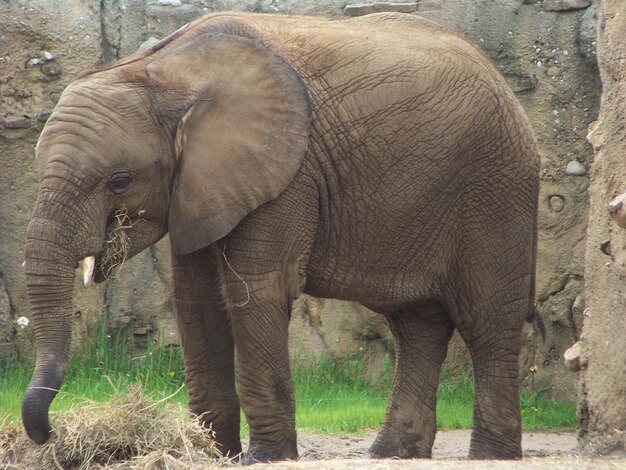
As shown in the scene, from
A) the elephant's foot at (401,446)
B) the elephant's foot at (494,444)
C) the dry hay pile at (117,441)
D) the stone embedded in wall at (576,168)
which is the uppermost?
the stone embedded in wall at (576,168)

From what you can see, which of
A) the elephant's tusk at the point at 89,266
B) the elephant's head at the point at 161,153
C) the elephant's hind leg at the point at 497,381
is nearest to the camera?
the elephant's head at the point at 161,153

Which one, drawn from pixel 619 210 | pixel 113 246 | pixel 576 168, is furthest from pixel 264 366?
pixel 576 168

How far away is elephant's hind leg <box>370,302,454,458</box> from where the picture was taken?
646 cm

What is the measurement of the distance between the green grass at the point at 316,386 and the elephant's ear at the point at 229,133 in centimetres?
241

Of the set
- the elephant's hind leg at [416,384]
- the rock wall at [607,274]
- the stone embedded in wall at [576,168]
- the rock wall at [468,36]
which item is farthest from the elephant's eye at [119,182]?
the stone embedded in wall at [576,168]

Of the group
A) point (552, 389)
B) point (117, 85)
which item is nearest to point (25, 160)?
point (117, 85)

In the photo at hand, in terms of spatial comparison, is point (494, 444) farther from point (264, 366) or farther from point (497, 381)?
point (264, 366)

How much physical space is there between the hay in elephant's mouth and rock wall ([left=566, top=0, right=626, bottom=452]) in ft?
6.94

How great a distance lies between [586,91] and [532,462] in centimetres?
433

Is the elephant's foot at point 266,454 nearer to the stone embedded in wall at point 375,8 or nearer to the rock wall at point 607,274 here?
the rock wall at point 607,274

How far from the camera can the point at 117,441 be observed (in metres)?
5.04

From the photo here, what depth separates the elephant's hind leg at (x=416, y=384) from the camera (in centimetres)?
646

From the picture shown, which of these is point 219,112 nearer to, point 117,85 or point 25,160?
point 117,85

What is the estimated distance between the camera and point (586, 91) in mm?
8359
